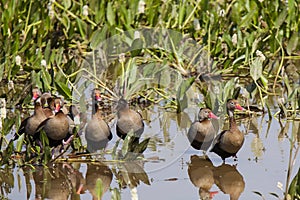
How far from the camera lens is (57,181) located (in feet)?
22.1

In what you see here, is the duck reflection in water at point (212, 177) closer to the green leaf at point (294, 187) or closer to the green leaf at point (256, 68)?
the green leaf at point (294, 187)

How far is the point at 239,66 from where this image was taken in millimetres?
10383

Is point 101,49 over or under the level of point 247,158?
over

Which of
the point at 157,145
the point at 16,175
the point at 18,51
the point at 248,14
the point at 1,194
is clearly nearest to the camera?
the point at 1,194

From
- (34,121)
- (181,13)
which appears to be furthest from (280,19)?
(34,121)

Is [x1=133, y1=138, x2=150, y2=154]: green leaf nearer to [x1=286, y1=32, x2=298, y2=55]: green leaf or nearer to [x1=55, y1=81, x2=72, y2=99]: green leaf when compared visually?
[x1=55, y1=81, x2=72, y2=99]: green leaf

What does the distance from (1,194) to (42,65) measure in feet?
9.58

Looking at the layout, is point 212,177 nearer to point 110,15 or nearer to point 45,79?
point 45,79

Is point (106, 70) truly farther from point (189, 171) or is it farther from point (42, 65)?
point (189, 171)

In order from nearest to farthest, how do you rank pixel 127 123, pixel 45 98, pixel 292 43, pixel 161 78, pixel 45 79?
pixel 127 123
pixel 45 98
pixel 45 79
pixel 161 78
pixel 292 43

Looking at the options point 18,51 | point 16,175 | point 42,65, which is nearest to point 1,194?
point 16,175

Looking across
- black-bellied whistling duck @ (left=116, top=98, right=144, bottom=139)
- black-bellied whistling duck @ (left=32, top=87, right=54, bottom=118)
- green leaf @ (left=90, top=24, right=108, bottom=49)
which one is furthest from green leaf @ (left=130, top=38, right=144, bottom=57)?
black-bellied whistling duck @ (left=116, top=98, right=144, bottom=139)

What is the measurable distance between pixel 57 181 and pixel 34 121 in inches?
40.5

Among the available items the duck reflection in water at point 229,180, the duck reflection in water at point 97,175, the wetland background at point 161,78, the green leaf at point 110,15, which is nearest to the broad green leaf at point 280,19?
the wetland background at point 161,78
